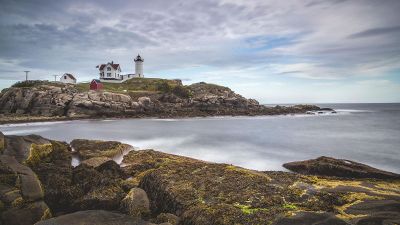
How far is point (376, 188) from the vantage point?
9.05 metres

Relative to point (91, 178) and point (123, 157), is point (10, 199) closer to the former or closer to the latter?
point (91, 178)

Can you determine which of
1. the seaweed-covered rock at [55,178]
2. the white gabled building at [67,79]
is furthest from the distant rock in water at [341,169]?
the white gabled building at [67,79]

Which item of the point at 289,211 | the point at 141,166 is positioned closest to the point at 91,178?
the point at 141,166

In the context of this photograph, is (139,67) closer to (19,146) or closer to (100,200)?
(19,146)

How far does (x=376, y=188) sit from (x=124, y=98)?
62.2 m

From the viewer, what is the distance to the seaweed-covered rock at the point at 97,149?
1648cm

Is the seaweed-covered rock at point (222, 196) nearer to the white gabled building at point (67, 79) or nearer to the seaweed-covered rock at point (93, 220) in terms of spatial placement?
the seaweed-covered rock at point (93, 220)

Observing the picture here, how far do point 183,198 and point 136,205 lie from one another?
4.56 feet

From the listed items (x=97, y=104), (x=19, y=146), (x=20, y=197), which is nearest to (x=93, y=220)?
(x=20, y=197)

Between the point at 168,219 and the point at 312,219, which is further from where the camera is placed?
the point at 168,219

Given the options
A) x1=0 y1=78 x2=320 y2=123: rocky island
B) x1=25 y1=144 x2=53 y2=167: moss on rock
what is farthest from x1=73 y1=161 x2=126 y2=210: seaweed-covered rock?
x1=0 y1=78 x2=320 y2=123: rocky island

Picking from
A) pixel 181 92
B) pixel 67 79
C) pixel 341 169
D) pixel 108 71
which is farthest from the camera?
pixel 108 71

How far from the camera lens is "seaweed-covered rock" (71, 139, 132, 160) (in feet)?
54.1

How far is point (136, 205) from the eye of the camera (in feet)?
27.0
